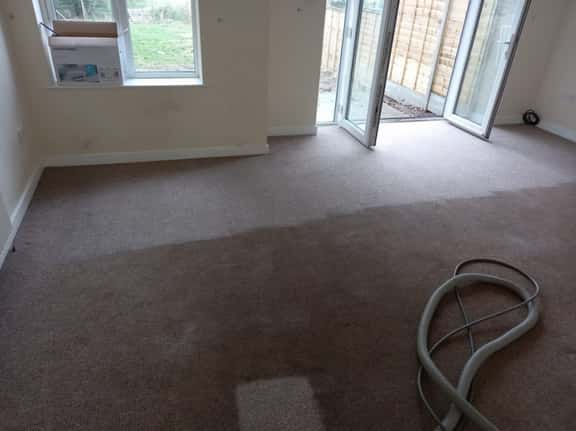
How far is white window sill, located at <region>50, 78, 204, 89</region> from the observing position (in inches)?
125

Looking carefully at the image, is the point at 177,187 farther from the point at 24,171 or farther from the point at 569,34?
the point at 569,34

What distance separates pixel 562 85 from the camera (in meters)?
4.70

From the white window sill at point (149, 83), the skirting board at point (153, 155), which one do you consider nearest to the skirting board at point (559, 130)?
the skirting board at point (153, 155)

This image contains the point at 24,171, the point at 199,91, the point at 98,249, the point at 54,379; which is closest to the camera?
the point at 54,379

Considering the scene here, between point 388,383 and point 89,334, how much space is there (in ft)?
4.50

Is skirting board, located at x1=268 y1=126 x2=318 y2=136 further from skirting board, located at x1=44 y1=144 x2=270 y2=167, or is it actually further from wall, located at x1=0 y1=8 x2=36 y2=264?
wall, located at x1=0 y1=8 x2=36 y2=264

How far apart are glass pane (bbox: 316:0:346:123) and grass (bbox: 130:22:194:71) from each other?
1494 millimetres

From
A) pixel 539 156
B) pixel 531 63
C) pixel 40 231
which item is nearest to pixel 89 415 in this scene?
pixel 40 231

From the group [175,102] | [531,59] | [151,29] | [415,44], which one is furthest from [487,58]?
[151,29]

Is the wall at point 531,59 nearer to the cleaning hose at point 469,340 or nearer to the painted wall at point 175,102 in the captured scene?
the painted wall at point 175,102

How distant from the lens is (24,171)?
2.91 metres

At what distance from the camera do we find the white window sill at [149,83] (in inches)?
125

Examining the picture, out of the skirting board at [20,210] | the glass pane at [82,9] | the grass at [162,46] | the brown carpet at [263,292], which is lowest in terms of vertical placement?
the brown carpet at [263,292]

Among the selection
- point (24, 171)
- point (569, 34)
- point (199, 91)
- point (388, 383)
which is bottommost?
point (388, 383)
